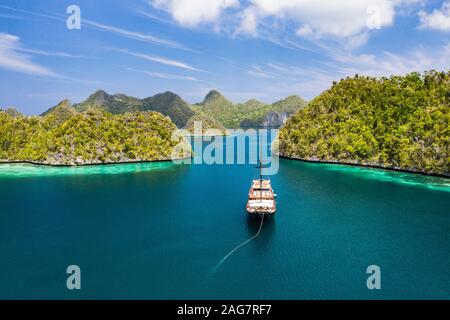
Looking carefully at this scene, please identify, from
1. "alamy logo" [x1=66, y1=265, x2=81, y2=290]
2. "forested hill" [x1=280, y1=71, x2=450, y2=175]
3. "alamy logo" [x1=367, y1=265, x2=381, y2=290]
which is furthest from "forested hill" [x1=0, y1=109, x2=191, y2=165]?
"alamy logo" [x1=367, y1=265, x2=381, y2=290]

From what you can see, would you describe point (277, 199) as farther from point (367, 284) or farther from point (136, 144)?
point (136, 144)

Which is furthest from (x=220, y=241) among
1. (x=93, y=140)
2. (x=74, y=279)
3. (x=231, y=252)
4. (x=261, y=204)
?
(x=93, y=140)

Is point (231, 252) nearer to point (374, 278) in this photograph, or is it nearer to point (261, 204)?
point (261, 204)

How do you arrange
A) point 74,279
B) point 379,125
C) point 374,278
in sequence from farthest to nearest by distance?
point 379,125 < point 374,278 < point 74,279

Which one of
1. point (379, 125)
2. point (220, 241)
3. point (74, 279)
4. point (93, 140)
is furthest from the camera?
point (93, 140)

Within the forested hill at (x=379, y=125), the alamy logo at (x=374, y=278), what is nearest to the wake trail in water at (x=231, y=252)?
the alamy logo at (x=374, y=278)

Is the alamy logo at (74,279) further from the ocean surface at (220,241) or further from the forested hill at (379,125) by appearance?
the forested hill at (379,125)
